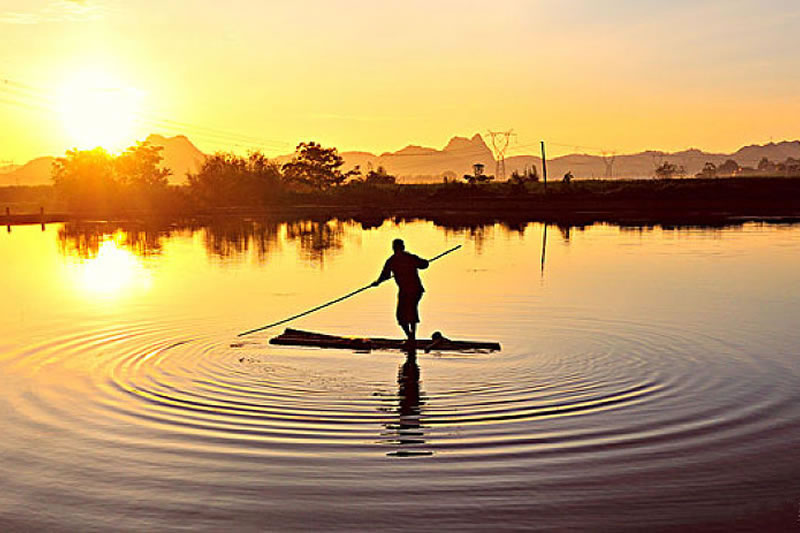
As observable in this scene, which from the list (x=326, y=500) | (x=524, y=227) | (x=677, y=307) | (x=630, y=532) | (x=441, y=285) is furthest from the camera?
(x=524, y=227)

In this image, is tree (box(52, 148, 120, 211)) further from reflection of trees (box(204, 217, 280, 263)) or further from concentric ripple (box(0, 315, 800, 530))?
concentric ripple (box(0, 315, 800, 530))

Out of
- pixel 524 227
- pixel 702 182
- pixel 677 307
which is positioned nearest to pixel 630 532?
pixel 677 307

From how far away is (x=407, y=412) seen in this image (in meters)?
13.1

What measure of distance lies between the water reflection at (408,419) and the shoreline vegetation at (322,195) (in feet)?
263

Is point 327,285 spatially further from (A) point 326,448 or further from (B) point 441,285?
(A) point 326,448

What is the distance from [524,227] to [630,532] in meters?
61.7

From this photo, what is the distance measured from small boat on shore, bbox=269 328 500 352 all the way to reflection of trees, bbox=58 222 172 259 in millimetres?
30385

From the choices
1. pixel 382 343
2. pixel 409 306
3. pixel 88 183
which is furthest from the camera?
pixel 88 183

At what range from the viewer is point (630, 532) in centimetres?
832

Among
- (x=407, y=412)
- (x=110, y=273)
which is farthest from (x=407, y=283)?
(x=110, y=273)

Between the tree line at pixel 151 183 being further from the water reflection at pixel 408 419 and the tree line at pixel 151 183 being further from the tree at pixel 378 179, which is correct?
the water reflection at pixel 408 419

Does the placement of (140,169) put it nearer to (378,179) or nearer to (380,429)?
(378,179)

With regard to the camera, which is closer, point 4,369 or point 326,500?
point 326,500

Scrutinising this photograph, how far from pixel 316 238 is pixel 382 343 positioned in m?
42.4
